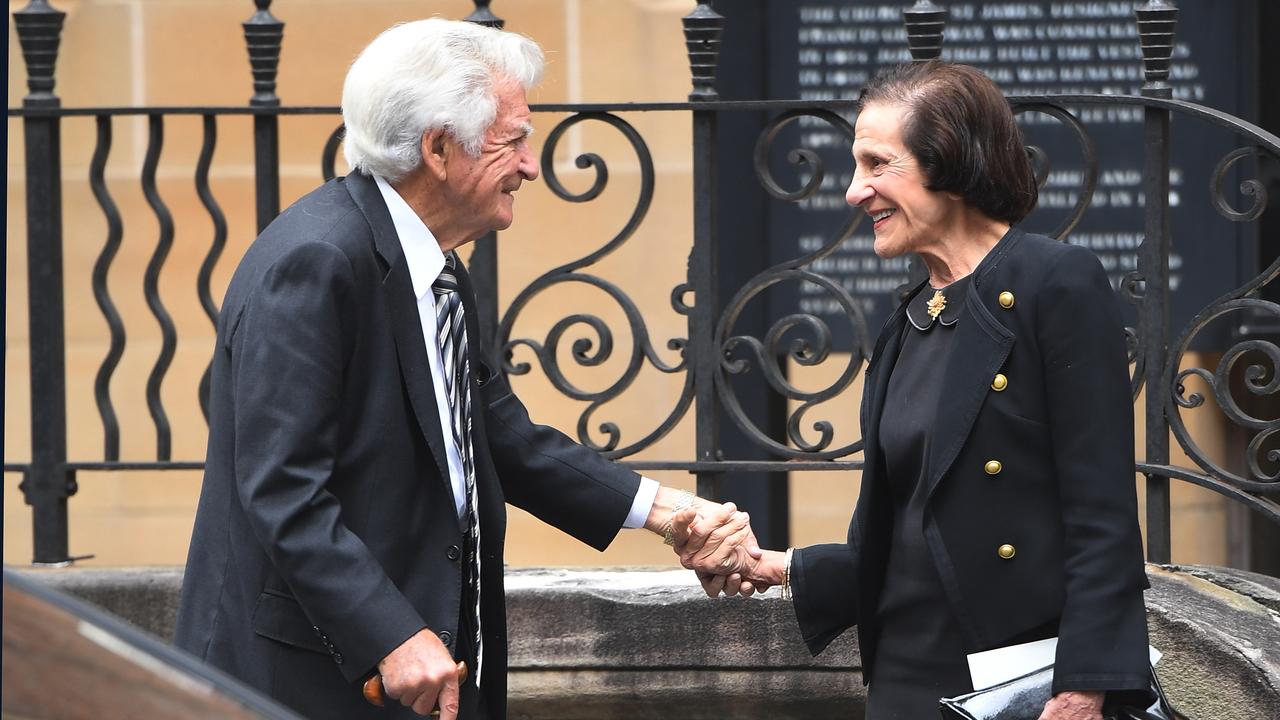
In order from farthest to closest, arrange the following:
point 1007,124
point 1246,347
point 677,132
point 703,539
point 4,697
Result: point 677,132
point 1246,347
point 703,539
point 1007,124
point 4,697

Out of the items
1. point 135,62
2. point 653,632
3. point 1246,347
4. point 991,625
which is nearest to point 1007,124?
point 991,625

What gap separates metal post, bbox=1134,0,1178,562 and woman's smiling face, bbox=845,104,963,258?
1.33 m

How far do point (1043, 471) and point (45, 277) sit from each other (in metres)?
2.76

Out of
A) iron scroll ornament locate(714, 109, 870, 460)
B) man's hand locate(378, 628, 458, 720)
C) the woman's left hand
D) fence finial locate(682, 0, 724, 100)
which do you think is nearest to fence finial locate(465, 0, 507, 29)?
fence finial locate(682, 0, 724, 100)

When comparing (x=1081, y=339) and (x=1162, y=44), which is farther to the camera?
(x=1162, y=44)

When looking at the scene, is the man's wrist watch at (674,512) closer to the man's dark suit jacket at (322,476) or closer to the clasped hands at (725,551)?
the clasped hands at (725,551)

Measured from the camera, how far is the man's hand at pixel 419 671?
8.32ft

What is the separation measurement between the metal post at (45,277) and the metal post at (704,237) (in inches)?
62.5

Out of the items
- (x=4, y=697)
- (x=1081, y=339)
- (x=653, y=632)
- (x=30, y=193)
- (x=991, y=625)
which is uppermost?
(x=30, y=193)

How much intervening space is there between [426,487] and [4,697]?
52.0 inches

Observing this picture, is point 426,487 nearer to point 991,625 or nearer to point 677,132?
point 991,625

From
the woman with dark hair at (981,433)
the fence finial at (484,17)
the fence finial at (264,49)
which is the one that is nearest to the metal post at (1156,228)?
the woman with dark hair at (981,433)

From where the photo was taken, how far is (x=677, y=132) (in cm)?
557

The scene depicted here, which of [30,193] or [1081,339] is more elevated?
[30,193]
